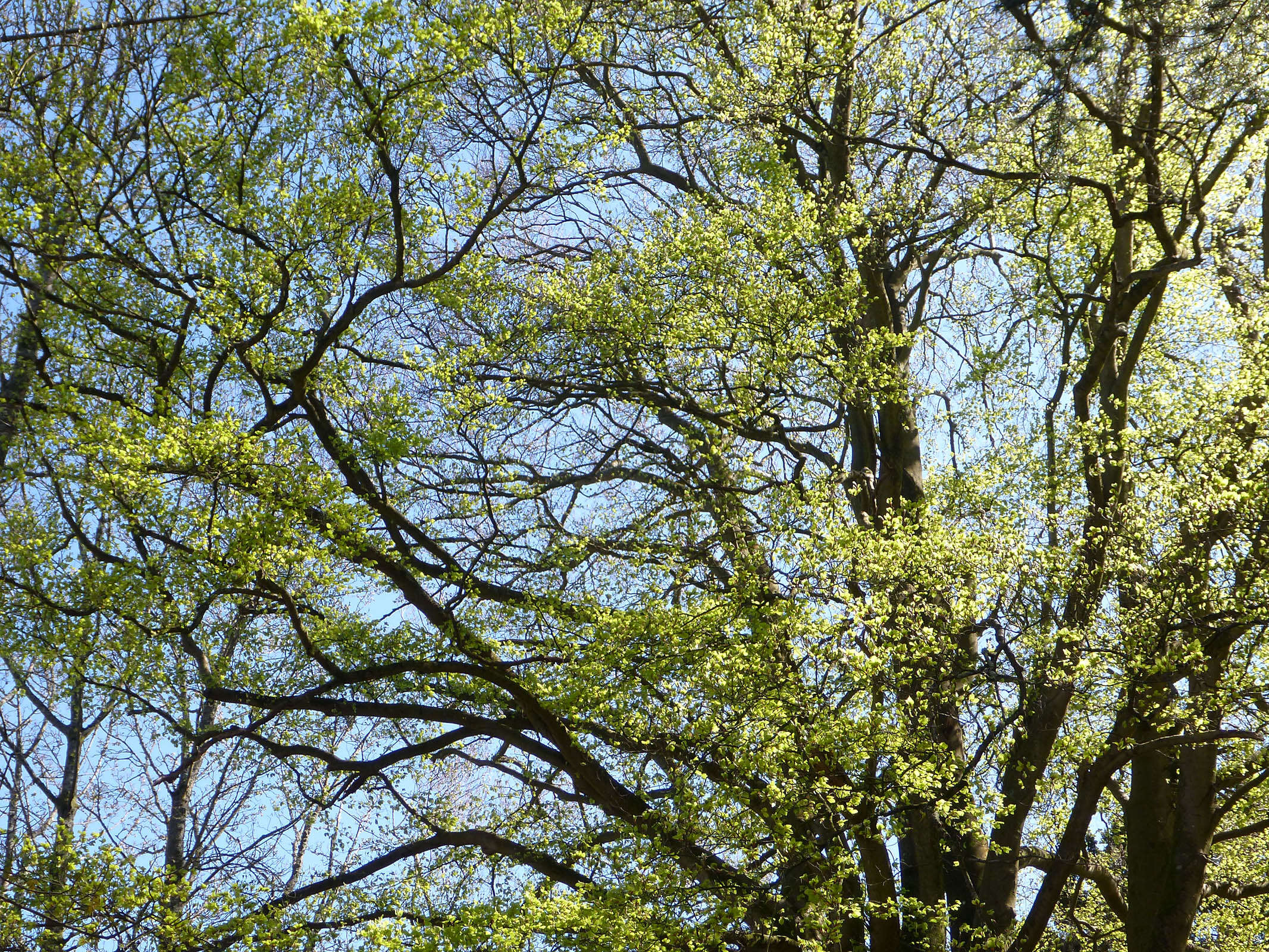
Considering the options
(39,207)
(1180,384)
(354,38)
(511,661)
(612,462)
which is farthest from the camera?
(612,462)

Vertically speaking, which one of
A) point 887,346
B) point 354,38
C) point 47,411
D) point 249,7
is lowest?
point 47,411

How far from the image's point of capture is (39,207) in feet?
25.9

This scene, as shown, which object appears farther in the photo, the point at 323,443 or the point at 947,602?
the point at 323,443

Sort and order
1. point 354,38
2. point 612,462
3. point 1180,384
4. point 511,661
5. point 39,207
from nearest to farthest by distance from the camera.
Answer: point 39,207 → point 354,38 → point 511,661 → point 1180,384 → point 612,462

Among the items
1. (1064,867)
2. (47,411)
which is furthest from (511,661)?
(1064,867)

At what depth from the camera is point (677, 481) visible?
10.2 m

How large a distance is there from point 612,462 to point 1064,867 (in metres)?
6.17

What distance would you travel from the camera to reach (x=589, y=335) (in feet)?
34.7

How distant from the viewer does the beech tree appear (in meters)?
7.86

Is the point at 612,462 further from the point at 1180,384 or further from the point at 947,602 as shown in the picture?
the point at 1180,384

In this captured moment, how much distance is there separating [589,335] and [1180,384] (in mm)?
5689

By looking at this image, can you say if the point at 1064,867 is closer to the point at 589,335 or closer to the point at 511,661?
the point at 511,661

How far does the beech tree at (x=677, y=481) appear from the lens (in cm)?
786

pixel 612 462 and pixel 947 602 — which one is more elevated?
pixel 612 462
